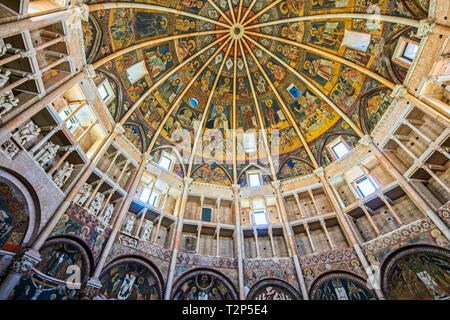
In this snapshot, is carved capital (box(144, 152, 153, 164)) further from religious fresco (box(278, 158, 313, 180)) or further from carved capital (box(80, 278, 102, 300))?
religious fresco (box(278, 158, 313, 180))

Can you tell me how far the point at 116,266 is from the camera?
12.3 m

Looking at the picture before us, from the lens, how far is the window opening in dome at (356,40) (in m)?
15.7

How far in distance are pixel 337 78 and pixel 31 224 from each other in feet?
67.6

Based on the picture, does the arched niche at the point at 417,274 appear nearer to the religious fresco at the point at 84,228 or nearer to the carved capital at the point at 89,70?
the religious fresco at the point at 84,228

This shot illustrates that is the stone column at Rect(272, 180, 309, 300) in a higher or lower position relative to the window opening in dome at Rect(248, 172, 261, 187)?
lower

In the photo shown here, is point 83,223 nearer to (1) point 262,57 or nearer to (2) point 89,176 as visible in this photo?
(2) point 89,176

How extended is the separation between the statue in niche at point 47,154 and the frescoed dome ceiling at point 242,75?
4.83 m

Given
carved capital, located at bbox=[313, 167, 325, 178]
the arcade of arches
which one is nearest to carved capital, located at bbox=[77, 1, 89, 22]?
the arcade of arches

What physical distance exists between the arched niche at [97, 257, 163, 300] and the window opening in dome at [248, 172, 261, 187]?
9.94 meters

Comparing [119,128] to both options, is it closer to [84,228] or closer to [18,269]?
[84,228]

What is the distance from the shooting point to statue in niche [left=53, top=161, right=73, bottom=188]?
11.3 metres

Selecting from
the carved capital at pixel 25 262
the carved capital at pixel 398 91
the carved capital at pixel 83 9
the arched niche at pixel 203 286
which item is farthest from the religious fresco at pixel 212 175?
the carved capital at pixel 398 91

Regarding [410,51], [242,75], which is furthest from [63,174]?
[410,51]

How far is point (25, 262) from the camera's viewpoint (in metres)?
8.71
